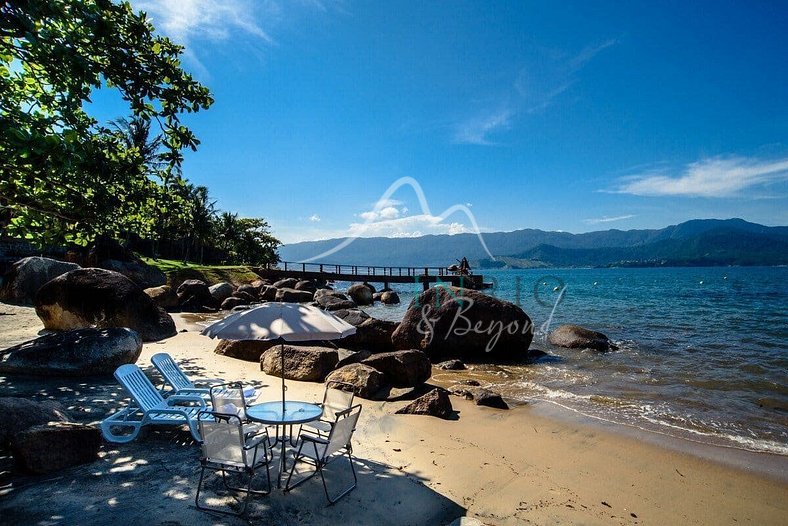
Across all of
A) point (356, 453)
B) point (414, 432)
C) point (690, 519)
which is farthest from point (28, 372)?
point (690, 519)

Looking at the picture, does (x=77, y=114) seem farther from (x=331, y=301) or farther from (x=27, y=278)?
(x=331, y=301)

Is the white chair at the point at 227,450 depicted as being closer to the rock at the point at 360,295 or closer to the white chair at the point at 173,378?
the white chair at the point at 173,378

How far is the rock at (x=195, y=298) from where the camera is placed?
25.3 metres

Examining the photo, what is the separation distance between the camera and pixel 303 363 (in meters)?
10.2

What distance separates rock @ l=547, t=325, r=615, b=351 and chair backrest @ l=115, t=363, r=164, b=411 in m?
15.0

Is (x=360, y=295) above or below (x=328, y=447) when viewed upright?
below

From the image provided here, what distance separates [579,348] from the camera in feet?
54.2

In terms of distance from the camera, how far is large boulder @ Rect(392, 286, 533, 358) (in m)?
14.6

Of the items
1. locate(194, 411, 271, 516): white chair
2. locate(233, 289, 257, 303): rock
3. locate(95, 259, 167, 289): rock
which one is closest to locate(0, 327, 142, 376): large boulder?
locate(194, 411, 271, 516): white chair

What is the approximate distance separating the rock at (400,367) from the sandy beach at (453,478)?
1516 millimetres

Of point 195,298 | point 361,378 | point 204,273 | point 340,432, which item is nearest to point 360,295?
point 204,273

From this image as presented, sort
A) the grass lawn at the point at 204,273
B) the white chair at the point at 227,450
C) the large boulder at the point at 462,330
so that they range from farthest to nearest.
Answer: the grass lawn at the point at 204,273 < the large boulder at the point at 462,330 < the white chair at the point at 227,450

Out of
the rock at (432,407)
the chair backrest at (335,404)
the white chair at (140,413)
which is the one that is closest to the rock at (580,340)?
the rock at (432,407)

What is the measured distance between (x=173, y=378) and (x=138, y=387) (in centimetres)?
116
